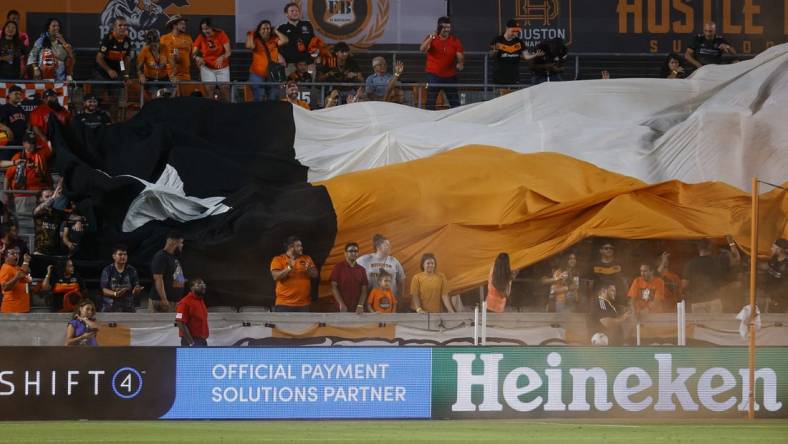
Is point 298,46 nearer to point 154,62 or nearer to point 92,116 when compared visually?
point 154,62

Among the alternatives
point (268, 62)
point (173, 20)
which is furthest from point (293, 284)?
point (173, 20)

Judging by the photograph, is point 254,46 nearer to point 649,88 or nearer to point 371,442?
point 649,88

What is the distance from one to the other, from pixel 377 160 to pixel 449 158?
46.1 inches

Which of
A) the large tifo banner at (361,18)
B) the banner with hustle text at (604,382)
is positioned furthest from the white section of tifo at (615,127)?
the banner with hustle text at (604,382)

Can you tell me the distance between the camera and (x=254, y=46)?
79.4 ft

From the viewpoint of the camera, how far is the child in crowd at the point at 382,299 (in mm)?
18906

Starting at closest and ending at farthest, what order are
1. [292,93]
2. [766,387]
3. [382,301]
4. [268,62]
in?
[766,387] → [382,301] → [292,93] → [268,62]

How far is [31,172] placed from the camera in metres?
21.7

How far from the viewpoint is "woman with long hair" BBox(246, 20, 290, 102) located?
24.2 metres

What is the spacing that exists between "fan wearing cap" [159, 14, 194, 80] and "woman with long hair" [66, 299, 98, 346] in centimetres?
799

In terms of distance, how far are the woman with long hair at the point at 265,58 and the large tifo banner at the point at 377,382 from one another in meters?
9.35

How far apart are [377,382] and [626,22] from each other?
1345 cm

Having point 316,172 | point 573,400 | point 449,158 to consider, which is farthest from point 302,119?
point 573,400

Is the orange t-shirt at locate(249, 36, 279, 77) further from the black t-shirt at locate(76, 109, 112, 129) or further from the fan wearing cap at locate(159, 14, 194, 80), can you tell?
the black t-shirt at locate(76, 109, 112, 129)
